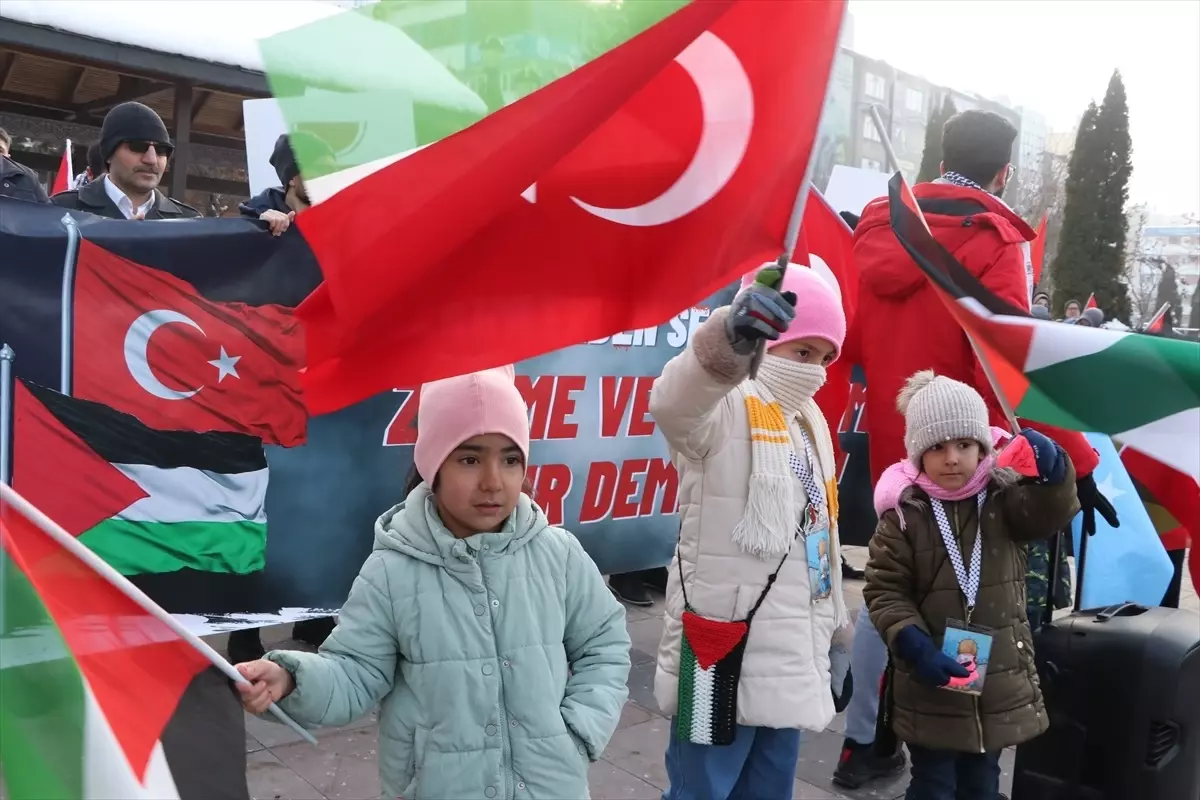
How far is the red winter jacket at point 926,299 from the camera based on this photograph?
133 inches

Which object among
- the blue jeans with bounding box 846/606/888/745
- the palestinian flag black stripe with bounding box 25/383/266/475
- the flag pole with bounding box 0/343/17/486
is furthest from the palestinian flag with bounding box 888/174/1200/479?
the flag pole with bounding box 0/343/17/486

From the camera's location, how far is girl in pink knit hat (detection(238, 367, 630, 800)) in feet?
6.97

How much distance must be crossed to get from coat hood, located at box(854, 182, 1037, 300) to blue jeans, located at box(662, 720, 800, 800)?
1593 mm

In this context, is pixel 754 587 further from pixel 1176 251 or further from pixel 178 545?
pixel 1176 251

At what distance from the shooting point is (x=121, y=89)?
1010 centimetres

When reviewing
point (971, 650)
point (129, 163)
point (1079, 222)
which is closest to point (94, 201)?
point (129, 163)

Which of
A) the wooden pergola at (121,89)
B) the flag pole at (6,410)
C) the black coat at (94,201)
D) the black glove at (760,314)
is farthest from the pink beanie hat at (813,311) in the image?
the wooden pergola at (121,89)

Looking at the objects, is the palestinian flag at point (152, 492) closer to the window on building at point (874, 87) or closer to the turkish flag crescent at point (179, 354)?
the turkish flag crescent at point (179, 354)

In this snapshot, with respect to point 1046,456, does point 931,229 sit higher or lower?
higher

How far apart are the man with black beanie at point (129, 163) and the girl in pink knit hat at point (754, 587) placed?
3.24m

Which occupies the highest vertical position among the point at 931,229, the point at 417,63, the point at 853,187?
the point at 853,187

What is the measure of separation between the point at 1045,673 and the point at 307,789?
8.07 ft

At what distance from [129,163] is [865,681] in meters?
4.02

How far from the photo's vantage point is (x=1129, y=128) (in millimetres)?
36406
